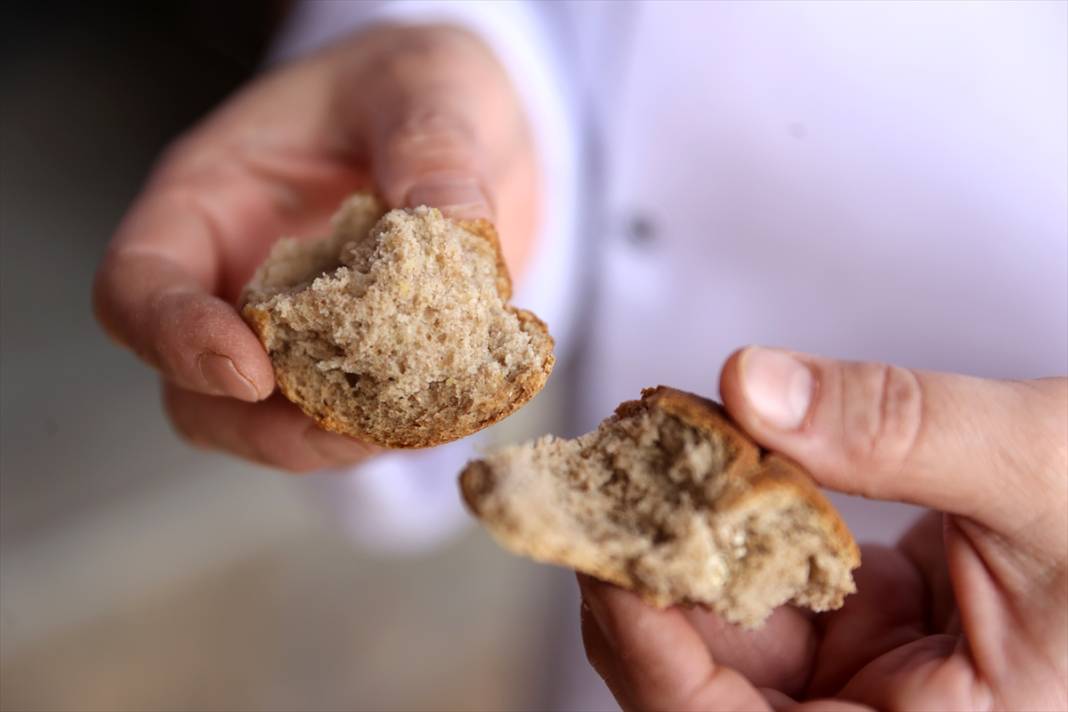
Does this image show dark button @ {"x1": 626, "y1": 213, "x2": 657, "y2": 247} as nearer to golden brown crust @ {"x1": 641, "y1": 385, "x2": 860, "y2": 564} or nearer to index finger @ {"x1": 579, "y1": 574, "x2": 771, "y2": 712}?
golden brown crust @ {"x1": 641, "y1": 385, "x2": 860, "y2": 564}

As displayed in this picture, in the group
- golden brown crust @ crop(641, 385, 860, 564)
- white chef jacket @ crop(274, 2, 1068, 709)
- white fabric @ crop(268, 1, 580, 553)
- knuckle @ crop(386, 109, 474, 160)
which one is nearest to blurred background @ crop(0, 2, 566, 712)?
white fabric @ crop(268, 1, 580, 553)

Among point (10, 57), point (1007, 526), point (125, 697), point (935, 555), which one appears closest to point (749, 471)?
point (1007, 526)

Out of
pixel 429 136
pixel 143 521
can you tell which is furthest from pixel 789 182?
pixel 143 521

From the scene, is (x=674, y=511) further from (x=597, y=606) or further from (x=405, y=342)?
(x=405, y=342)

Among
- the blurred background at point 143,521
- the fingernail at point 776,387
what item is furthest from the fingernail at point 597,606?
the blurred background at point 143,521

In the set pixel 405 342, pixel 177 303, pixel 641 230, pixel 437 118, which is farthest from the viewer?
pixel 641 230

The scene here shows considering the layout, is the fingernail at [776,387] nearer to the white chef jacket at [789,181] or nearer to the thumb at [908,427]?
the thumb at [908,427]

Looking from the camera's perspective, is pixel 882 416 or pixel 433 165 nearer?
pixel 882 416
